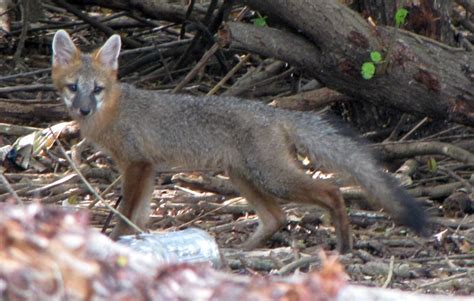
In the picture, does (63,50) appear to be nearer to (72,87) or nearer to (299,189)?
(72,87)

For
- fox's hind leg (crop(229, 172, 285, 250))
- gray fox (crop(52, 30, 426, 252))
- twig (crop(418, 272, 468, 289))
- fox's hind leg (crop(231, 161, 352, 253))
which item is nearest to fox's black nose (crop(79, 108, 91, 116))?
gray fox (crop(52, 30, 426, 252))

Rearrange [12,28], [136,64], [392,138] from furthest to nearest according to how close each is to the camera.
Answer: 1. [12,28]
2. [136,64]
3. [392,138]

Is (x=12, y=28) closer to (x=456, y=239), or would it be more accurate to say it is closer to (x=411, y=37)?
(x=411, y=37)

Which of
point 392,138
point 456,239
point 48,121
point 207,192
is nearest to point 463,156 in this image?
point 392,138

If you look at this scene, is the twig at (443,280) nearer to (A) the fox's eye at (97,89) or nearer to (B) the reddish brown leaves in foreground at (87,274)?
(A) the fox's eye at (97,89)

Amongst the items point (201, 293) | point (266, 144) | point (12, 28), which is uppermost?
point (201, 293)

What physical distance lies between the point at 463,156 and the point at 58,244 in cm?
626

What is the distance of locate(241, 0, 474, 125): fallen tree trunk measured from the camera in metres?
7.95

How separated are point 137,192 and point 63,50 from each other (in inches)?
50.2

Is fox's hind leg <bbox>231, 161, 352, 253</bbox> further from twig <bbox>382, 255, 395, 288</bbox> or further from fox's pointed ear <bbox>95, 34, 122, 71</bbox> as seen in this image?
fox's pointed ear <bbox>95, 34, 122, 71</bbox>

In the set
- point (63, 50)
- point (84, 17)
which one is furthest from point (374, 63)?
point (84, 17)

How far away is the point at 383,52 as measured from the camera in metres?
7.98

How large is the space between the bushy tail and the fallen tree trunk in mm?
804

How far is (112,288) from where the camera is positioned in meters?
2.62
